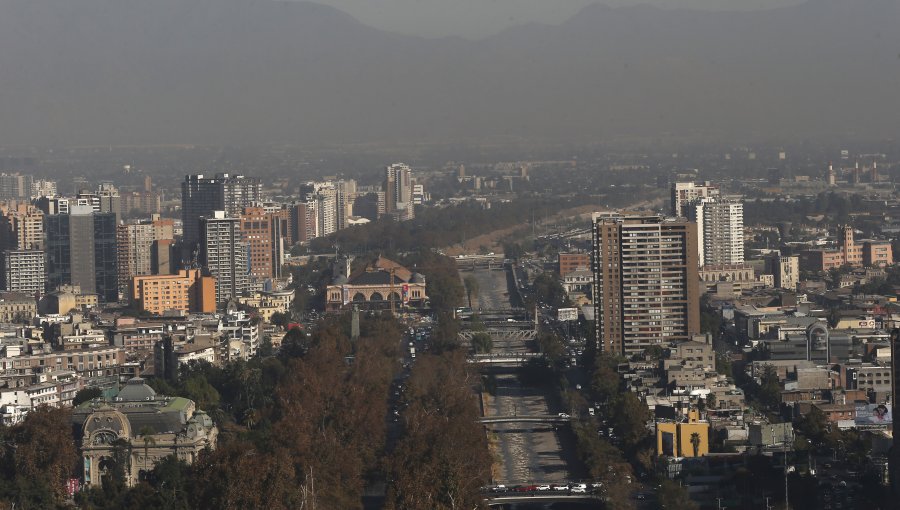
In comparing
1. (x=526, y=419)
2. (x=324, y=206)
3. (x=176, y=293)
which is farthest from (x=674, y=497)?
(x=324, y=206)

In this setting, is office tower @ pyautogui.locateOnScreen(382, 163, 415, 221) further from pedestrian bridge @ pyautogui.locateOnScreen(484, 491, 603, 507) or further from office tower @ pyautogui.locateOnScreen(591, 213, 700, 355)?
pedestrian bridge @ pyautogui.locateOnScreen(484, 491, 603, 507)

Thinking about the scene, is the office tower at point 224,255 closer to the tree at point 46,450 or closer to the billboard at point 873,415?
the billboard at point 873,415

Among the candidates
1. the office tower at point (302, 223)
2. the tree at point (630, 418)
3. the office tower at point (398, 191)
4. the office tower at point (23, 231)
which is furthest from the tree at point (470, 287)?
the office tower at point (398, 191)

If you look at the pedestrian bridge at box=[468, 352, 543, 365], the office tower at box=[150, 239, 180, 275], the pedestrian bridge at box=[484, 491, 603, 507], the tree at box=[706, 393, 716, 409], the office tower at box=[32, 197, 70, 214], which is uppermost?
the office tower at box=[32, 197, 70, 214]

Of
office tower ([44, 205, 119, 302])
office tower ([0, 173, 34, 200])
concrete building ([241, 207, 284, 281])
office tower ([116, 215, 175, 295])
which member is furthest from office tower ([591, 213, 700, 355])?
office tower ([0, 173, 34, 200])

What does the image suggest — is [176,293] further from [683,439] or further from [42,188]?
[42,188]

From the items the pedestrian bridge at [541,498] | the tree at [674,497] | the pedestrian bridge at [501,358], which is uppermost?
the pedestrian bridge at [501,358]
